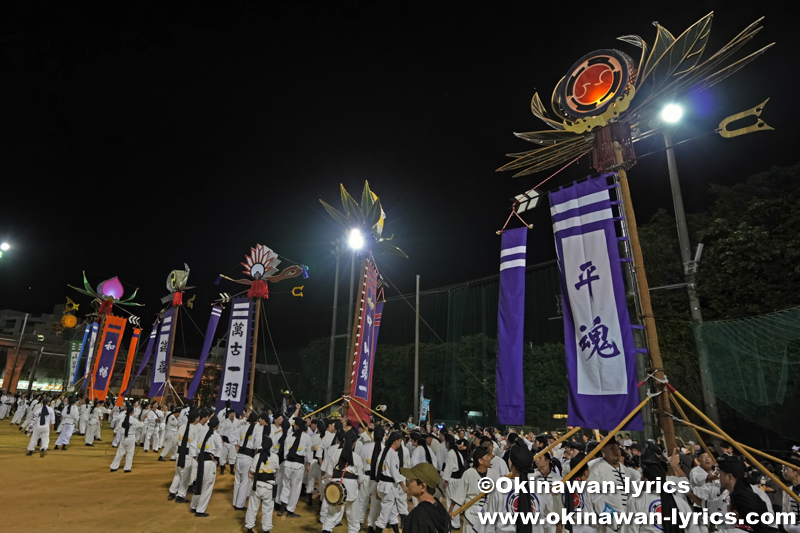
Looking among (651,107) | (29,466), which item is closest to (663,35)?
(651,107)

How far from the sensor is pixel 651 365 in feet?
19.3

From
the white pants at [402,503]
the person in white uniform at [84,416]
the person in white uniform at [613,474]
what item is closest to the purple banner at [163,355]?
the person in white uniform at [84,416]

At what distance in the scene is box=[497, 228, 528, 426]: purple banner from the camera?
24.3ft

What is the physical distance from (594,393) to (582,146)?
4286 mm

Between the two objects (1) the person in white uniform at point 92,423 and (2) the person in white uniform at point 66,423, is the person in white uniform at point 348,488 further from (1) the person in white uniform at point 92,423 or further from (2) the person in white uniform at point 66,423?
(1) the person in white uniform at point 92,423

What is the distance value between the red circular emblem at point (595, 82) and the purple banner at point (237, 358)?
13.4 meters

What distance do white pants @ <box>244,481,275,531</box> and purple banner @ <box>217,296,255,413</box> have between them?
26.0ft

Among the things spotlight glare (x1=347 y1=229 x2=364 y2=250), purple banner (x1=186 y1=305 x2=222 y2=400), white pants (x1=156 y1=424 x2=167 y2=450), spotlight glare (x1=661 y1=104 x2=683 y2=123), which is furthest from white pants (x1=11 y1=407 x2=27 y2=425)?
spotlight glare (x1=661 y1=104 x2=683 y2=123)

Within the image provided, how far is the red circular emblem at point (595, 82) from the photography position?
7.09m

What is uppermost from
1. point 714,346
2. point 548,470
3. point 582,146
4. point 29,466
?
point 582,146

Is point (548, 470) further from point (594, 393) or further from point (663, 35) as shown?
point (663, 35)

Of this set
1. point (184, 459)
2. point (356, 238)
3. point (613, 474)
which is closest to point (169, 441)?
point (184, 459)

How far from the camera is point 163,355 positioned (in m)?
21.1

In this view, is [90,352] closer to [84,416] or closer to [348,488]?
[84,416]
